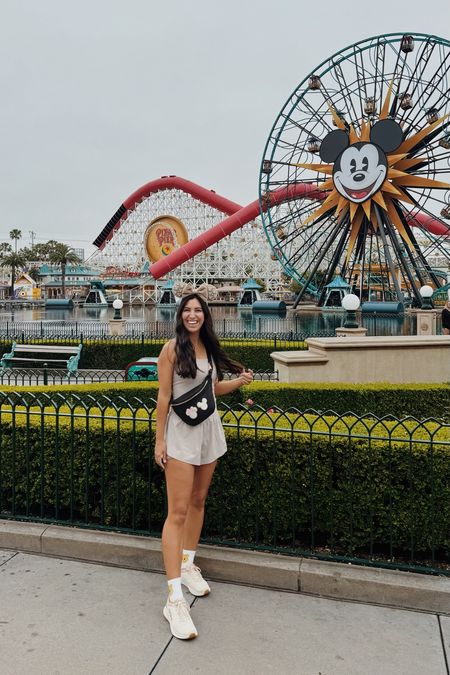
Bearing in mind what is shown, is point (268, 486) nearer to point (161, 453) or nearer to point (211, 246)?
point (161, 453)

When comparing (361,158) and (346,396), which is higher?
(361,158)

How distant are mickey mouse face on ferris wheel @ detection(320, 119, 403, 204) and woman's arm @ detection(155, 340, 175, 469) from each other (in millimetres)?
Result: 27082

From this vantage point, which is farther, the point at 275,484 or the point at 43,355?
the point at 43,355

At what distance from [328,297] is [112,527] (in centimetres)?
3495

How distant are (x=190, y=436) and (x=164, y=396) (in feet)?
0.96

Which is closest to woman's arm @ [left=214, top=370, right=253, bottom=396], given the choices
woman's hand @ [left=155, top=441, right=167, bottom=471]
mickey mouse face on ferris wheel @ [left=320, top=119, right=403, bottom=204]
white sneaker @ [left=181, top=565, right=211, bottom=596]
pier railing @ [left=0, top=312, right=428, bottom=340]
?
woman's hand @ [left=155, top=441, right=167, bottom=471]

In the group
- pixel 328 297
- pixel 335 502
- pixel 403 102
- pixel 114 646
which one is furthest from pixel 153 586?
pixel 328 297

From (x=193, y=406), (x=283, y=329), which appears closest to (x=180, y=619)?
(x=193, y=406)

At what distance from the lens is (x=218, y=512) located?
416 centimetres

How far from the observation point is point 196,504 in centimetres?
347

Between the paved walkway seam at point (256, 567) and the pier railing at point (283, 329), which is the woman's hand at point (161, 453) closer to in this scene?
the paved walkway seam at point (256, 567)

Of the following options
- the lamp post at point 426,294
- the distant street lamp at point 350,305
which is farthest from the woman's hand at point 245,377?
the lamp post at point 426,294

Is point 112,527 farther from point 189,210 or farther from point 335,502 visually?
point 189,210

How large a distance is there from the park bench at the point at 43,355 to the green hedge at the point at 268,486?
971 centimetres
